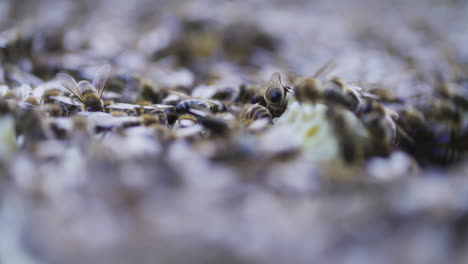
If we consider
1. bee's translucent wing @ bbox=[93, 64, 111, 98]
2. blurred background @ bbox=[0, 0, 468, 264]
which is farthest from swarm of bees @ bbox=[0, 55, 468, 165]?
blurred background @ bbox=[0, 0, 468, 264]

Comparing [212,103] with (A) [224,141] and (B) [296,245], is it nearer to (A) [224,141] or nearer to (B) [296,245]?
(A) [224,141]

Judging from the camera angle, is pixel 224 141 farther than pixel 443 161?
No

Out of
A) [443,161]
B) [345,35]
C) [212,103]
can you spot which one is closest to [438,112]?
[443,161]

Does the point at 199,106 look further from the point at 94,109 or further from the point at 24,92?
the point at 24,92

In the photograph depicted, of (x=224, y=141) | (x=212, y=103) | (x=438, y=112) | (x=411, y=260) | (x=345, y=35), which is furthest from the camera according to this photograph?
(x=345, y=35)

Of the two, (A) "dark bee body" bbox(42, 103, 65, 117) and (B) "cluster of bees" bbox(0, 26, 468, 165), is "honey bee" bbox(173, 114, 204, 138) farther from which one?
(A) "dark bee body" bbox(42, 103, 65, 117)

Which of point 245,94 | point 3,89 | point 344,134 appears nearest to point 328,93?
Answer: point 344,134
